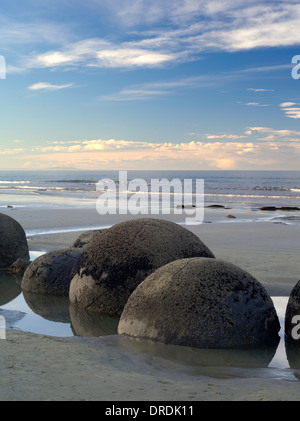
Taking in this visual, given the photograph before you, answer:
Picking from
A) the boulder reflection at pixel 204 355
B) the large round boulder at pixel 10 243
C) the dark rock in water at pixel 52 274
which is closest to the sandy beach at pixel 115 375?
the boulder reflection at pixel 204 355

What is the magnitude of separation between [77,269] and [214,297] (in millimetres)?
2551

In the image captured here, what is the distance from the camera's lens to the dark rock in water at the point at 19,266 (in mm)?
10406

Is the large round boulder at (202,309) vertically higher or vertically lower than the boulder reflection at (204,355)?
higher

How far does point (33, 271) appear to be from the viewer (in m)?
8.77

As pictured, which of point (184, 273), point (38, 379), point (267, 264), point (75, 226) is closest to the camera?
point (38, 379)

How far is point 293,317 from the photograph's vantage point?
593 cm

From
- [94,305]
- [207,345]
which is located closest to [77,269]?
[94,305]

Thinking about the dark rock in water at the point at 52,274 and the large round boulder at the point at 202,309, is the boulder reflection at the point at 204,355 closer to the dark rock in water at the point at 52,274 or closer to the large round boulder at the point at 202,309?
the large round boulder at the point at 202,309

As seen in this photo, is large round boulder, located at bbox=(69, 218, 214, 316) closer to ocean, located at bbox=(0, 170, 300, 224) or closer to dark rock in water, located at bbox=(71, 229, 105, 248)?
dark rock in water, located at bbox=(71, 229, 105, 248)

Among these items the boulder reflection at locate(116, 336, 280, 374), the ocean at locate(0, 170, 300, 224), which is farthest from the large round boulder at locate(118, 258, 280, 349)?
the ocean at locate(0, 170, 300, 224)

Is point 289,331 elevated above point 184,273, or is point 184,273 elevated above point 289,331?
point 184,273

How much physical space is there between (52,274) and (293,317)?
4181 mm

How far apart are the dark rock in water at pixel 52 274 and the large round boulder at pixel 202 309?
2.73 m
